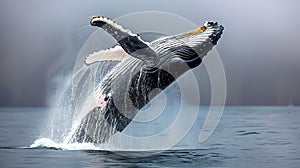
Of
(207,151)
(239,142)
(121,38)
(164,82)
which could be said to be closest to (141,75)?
(164,82)

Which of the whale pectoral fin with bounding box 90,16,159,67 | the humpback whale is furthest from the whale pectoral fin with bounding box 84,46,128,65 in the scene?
the whale pectoral fin with bounding box 90,16,159,67

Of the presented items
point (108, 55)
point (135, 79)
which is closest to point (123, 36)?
point (135, 79)

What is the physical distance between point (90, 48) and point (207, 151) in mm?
3796

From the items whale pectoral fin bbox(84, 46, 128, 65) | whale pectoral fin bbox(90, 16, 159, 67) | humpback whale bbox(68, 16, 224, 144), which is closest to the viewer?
whale pectoral fin bbox(90, 16, 159, 67)

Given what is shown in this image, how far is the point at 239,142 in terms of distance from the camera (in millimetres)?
17047

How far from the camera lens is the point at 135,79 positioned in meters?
12.7

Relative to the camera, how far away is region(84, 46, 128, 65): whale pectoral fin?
43.6ft

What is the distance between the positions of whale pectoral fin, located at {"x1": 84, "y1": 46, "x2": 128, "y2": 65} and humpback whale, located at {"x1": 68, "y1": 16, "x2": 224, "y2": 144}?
0.08 feet

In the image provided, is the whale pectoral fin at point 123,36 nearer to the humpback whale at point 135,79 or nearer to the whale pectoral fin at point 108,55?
the humpback whale at point 135,79

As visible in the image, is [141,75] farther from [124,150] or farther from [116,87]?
[124,150]

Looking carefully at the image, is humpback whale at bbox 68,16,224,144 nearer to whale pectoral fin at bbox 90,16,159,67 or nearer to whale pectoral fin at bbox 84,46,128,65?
whale pectoral fin at bbox 84,46,128,65

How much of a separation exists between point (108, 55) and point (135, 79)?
1180 mm

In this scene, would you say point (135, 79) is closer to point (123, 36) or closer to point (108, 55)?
point (108, 55)

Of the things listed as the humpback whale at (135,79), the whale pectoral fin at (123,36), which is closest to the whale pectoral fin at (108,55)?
the humpback whale at (135,79)
